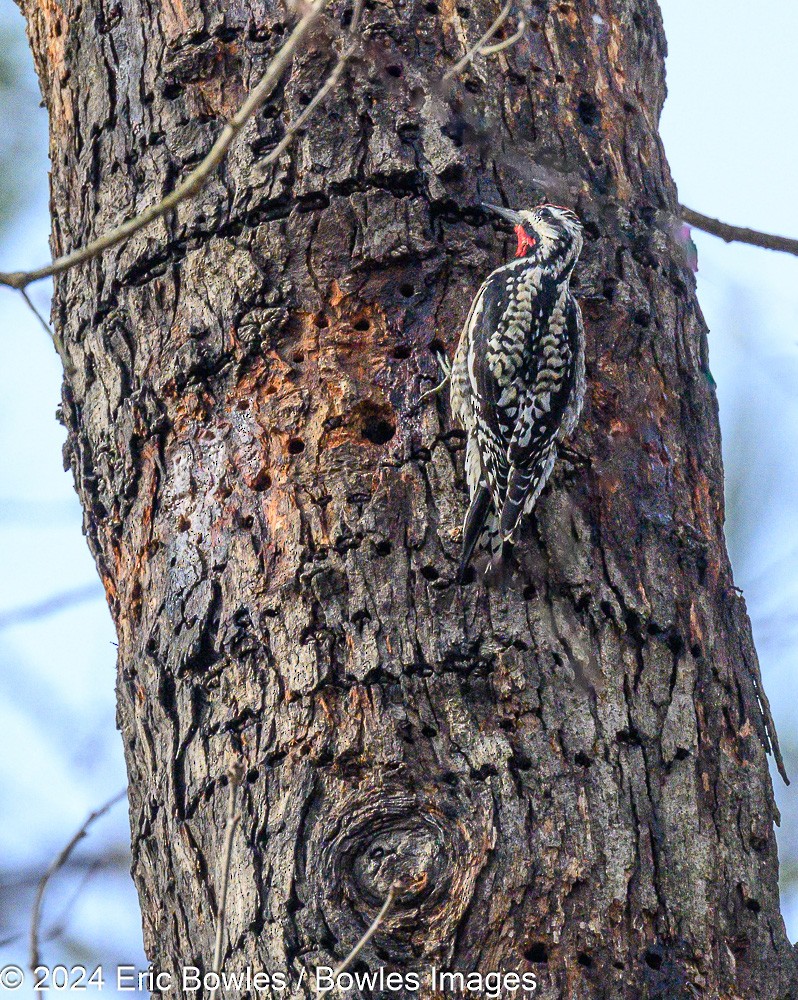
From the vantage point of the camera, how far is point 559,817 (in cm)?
257

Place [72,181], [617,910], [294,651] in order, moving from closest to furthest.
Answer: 1. [617,910]
2. [294,651]
3. [72,181]

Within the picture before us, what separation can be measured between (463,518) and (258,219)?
0.91m

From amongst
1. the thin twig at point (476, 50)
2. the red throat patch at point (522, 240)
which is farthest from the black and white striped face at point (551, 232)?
the thin twig at point (476, 50)

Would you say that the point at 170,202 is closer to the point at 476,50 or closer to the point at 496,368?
the point at 476,50

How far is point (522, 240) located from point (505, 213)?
8cm

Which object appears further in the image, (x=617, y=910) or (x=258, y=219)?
(x=258, y=219)

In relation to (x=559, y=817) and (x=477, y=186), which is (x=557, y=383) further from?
(x=559, y=817)

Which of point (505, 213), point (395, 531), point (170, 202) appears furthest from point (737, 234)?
point (170, 202)

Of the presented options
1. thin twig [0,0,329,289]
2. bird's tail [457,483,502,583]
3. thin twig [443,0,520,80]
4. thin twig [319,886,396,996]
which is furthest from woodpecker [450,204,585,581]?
thin twig [0,0,329,289]

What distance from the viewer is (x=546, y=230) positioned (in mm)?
3441

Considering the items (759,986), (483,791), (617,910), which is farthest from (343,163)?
(759,986)

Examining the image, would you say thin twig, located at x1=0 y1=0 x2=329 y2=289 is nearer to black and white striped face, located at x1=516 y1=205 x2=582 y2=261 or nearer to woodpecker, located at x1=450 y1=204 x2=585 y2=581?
woodpecker, located at x1=450 y1=204 x2=585 y2=581

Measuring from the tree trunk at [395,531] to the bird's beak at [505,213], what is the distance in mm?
39

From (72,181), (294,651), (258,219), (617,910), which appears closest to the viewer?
(617,910)
